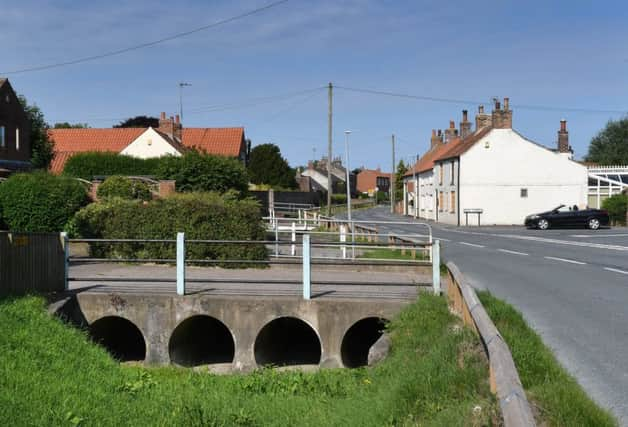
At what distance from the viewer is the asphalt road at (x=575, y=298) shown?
684cm

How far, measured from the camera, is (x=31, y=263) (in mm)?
A: 11438

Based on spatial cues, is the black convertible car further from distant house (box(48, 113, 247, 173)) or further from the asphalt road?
distant house (box(48, 113, 247, 173))

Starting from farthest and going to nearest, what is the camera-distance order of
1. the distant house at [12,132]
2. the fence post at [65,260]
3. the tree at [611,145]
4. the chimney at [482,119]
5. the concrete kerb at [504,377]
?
the tree at [611,145], the chimney at [482,119], the distant house at [12,132], the fence post at [65,260], the concrete kerb at [504,377]

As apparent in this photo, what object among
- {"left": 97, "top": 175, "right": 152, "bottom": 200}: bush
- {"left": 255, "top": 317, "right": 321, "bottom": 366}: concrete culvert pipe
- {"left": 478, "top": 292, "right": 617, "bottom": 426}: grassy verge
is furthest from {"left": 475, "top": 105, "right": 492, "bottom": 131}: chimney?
{"left": 478, "top": 292, "right": 617, "bottom": 426}: grassy verge

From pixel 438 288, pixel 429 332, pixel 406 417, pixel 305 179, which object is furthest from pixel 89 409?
pixel 305 179

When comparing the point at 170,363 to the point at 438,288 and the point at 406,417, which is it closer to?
the point at 438,288

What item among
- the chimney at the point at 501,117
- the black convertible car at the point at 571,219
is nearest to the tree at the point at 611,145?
the chimney at the point at 501,117

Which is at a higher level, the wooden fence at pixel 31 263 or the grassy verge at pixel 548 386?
the wooden fence at pixel 31 263

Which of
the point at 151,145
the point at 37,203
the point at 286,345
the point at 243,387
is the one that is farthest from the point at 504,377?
the point at 151,145

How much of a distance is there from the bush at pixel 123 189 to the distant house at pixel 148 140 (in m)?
37.0

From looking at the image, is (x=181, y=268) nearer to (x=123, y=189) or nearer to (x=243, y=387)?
(x=243, y=387)

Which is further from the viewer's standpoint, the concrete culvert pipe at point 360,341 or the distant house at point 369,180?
the distant house at point 369,180

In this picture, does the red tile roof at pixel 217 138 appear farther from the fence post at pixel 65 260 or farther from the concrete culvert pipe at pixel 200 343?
the fence post at pixel 65 260

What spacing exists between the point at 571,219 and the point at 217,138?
4335 centimetres
